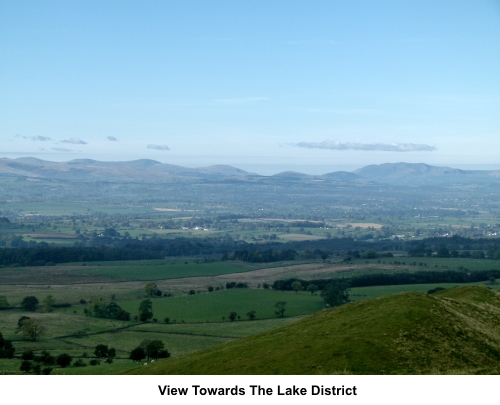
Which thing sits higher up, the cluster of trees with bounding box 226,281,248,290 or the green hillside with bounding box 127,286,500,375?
the green hillside with bounding box 127,286,500,375

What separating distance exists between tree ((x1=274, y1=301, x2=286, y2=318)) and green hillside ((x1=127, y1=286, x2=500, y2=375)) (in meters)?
36.1

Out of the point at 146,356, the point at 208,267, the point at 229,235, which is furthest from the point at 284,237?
the point at 146,356

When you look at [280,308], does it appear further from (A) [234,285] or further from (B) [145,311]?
(A) [234,285]

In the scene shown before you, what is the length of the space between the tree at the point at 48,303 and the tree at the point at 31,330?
14564 mm

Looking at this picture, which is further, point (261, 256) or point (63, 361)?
point (261, 256)

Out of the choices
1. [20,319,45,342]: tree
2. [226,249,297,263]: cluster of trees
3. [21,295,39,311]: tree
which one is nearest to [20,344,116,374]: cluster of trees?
[20,319,45,342]: tree

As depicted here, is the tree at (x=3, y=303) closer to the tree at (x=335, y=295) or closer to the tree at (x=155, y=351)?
the tree at (x=155, y=351)

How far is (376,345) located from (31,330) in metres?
38.1

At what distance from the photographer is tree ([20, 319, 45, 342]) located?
52.8 meters

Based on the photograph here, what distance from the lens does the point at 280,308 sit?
68.6 meters

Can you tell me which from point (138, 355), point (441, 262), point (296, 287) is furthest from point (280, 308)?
point (441, 262)

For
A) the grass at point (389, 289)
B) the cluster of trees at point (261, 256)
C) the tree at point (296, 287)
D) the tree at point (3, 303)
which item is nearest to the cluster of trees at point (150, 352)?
the tree at point (3, 303)

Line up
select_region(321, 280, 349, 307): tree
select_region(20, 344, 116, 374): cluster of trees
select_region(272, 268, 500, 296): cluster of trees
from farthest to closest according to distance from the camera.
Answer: select_region(272, 268, 500, 296): cluster of trees
select_region(321, 280, 349, 307): tree
select_region(20, 344, 116, 374): cluster of trees

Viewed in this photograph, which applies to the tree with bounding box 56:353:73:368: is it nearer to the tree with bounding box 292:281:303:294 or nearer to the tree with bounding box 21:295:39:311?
the tree with bounding box 21:295:39:311
